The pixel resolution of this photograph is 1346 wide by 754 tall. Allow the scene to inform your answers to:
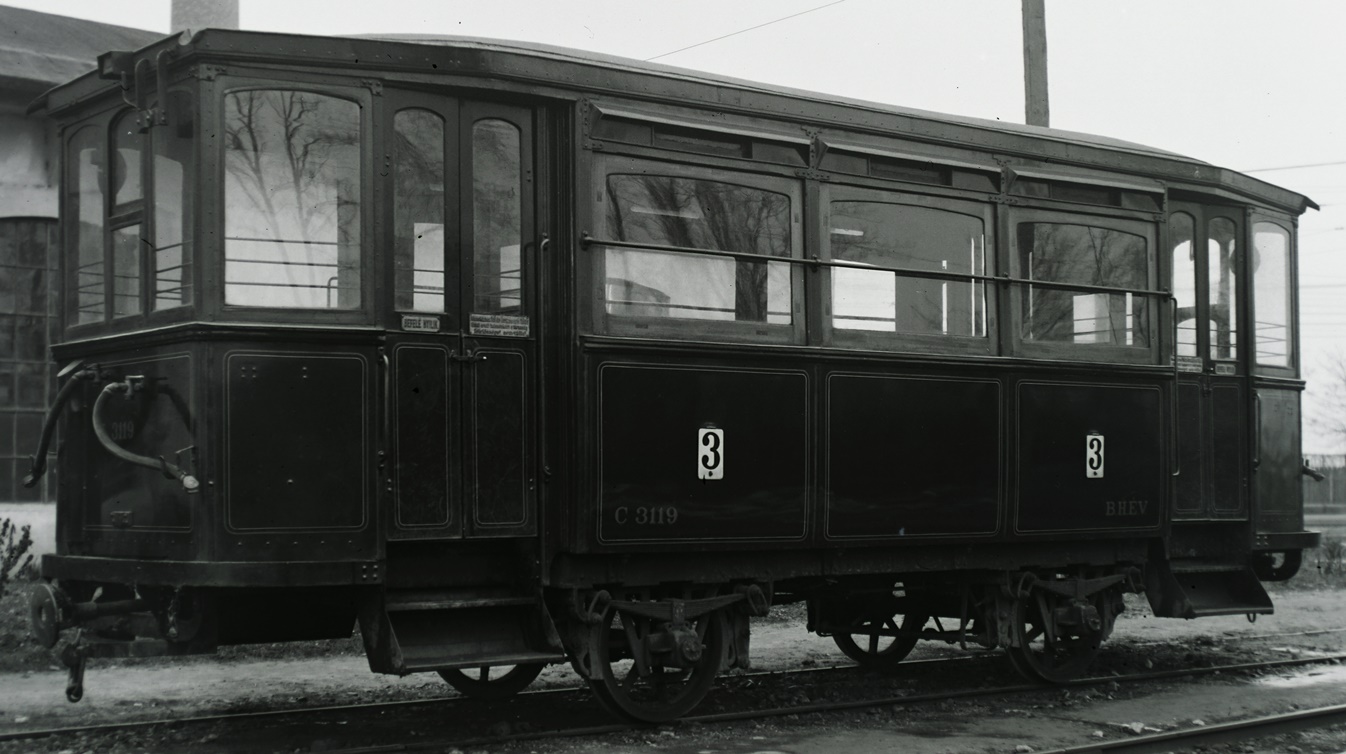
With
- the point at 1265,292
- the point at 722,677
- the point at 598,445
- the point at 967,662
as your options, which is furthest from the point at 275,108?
the point at 1265,292

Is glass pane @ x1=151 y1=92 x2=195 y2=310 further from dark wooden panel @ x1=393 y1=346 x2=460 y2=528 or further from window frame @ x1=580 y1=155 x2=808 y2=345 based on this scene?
window frame @ x1=580 y1=155 x2=808 y2=345

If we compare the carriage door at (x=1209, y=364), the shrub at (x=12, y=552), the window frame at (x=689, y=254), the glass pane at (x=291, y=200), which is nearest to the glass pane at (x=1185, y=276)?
the carriage door at (x=1209, y=364)

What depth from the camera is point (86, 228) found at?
303 inches

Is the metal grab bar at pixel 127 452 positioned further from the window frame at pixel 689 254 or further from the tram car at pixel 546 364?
the window frame at pixel 689 254

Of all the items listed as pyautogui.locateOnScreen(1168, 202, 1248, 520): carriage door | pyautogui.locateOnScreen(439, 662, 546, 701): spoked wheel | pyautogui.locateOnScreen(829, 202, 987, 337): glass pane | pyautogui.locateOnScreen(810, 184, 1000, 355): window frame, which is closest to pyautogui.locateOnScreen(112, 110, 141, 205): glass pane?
pyautogui.locateOnScreen(439, 662, 546, 701): spoked wheel

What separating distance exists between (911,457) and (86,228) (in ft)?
15.6

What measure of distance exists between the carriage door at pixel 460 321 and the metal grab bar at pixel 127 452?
932mm

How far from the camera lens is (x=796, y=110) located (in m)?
8.37

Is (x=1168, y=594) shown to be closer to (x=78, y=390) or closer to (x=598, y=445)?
(x=598, y=445)

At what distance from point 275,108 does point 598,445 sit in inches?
89.8

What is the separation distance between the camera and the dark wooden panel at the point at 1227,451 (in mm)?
10523

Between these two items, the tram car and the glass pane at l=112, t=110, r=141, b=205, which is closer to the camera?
the tram car

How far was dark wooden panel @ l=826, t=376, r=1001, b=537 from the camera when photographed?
8352mm

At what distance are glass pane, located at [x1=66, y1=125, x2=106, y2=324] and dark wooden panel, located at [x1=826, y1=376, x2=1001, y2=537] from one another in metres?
3.99
